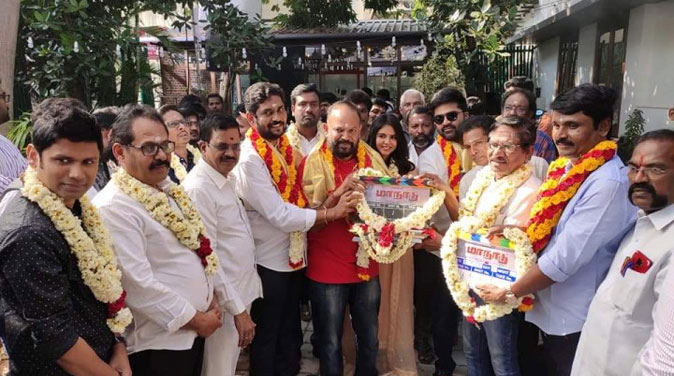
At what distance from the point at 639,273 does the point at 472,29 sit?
22.7ft

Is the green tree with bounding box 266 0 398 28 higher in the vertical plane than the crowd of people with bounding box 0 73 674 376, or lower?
higher

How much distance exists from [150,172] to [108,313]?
736 millimetres

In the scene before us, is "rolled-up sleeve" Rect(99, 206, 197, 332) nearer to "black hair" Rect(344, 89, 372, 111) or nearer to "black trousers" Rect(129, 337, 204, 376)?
"black trousers" Rect(129, 337, 204, 376)

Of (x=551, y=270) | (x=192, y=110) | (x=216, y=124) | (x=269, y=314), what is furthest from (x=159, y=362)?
(x=192, y=110)

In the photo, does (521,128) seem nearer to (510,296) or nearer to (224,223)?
(510,296)

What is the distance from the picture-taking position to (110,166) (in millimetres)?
3494

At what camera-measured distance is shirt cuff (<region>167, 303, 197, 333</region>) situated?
2.42 m

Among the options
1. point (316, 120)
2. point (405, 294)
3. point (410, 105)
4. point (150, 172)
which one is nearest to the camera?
point (150, 172)

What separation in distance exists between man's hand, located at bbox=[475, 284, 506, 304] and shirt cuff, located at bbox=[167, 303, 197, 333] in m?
1.63

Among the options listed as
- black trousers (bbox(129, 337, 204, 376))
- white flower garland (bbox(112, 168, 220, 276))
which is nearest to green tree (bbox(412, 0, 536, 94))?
white flower garland (bbox(112, 168, 220, 276))

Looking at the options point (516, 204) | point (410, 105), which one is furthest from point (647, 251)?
point (410, 105)

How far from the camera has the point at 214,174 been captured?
3.08 m

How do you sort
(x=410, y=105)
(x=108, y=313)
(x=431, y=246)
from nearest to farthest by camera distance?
(x=108, y=313)
(x=431, y=246)
(x=410, y=105)

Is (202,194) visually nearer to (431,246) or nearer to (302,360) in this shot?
(431,246)
